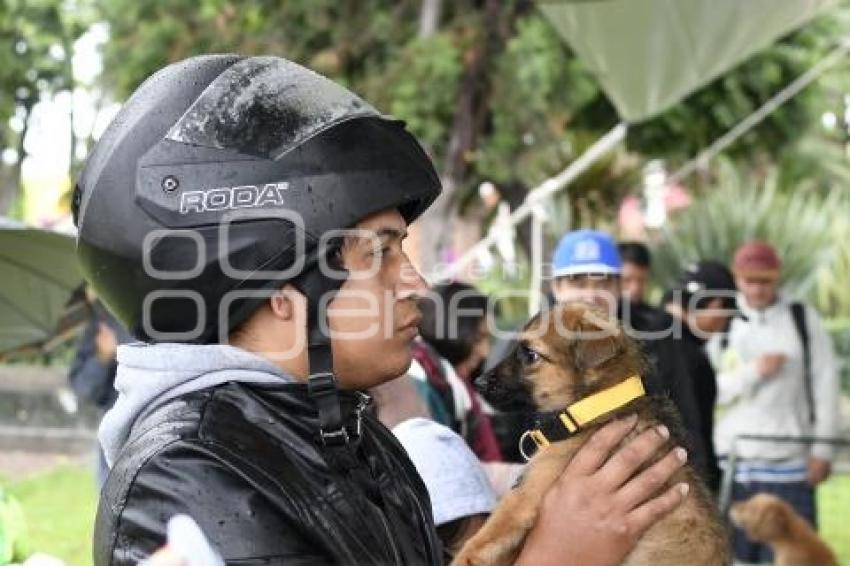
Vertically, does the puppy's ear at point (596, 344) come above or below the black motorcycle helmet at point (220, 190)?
below

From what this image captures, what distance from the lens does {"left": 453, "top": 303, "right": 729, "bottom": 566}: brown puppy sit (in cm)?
267

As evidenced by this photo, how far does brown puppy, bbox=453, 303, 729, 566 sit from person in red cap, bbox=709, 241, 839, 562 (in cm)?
437

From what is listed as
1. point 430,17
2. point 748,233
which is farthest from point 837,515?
point 430,17

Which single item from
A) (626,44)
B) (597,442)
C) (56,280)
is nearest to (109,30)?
(626,44)

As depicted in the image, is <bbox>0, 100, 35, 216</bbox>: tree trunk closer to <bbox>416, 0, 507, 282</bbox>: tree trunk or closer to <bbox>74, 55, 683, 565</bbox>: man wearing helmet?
<bbox>416, 0, 507, 282</bbox>: tree trunk

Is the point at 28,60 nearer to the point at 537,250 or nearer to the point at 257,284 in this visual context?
the point at 537,250

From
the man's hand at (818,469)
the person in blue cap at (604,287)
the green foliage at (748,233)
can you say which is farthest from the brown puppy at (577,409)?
the green foliage at (748,233)

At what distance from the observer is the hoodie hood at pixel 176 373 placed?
176cm

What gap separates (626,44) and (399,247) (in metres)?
6.77

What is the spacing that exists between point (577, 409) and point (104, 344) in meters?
5.98

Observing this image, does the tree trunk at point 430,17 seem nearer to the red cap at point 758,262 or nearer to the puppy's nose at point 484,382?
the red cap at point 758,262

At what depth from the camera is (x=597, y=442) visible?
2.30 meters

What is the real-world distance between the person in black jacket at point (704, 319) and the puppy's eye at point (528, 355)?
10.2ft

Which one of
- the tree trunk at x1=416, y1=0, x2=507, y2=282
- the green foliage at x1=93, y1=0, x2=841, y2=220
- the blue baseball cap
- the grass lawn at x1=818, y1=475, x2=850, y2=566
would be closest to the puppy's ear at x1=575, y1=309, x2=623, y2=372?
the blue baseball cap
